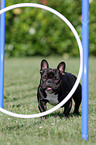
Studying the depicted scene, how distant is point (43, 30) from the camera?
46.2ft

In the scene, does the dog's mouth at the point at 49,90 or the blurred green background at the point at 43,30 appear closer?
the dog's mouth at the point at 49,90

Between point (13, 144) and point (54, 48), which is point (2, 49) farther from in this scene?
point (54, 48)

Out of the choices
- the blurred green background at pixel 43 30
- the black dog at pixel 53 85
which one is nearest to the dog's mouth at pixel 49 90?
the black dog at pixel 53 85

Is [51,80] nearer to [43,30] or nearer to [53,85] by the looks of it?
[53,85]

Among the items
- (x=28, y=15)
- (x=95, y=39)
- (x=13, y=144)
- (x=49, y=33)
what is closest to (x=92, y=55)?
(x=95, y=39)

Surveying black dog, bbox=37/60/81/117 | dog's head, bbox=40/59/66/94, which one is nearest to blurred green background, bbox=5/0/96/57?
black dog, bbox=37/60/81/117

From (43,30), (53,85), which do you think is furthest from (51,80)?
(43,30)

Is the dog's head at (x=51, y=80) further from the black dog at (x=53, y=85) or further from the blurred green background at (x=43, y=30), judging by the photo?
the blurred green background at (x=43, y=30)

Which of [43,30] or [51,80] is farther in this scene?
[43,30]

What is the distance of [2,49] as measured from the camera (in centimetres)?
418

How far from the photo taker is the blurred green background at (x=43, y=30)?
14.0m

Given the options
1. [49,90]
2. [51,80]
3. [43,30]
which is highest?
[43,30]

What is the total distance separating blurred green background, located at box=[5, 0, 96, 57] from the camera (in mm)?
14039

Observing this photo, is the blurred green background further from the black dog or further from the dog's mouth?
the dog's mouth
